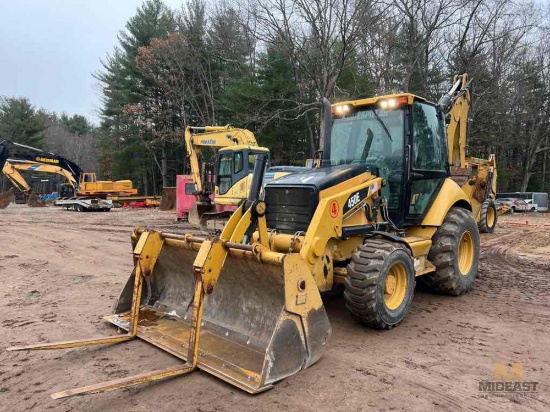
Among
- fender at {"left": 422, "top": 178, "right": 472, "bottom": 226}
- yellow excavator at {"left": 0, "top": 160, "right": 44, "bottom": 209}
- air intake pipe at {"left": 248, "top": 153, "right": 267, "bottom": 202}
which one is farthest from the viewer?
yellow excavator at {"left": 0, "top": 160, "right": 44, "bottom": 209}

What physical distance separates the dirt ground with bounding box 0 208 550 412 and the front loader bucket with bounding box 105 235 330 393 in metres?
0.14

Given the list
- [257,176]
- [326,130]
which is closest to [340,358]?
[257,176]

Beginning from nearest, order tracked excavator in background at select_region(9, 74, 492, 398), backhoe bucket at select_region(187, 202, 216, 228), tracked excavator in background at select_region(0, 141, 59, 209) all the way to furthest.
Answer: tracked excavator in background at select_region(9, 74, 492, 398) < backhoe bucket at select_region(187, 202, 216, 228) < tracked excavator in background at select_region(0, 141, 59, 209)

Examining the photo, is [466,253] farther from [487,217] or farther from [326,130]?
[487,217]

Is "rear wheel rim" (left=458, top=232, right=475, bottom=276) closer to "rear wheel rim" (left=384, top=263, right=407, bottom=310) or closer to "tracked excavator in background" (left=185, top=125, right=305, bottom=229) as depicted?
"rear wheel rim" (left=384, top=263, right=407, bottom=310)

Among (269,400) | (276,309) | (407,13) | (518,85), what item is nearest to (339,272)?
(276,309)

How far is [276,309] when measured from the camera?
391 centimetres

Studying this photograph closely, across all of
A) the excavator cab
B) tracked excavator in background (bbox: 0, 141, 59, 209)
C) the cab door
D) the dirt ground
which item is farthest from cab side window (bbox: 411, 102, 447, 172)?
tracked excavator in background (bbox: 0, 141, 59, 209)

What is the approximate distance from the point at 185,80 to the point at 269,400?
2672cm

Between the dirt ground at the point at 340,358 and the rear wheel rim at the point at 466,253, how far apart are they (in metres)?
0.39

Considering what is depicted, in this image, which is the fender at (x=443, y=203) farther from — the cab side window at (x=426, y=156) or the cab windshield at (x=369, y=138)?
the cab windshield at (x=369, y=138)

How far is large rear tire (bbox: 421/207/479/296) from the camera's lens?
5586 millimetres

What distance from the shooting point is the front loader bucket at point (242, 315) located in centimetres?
339

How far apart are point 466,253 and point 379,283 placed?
105 inches
